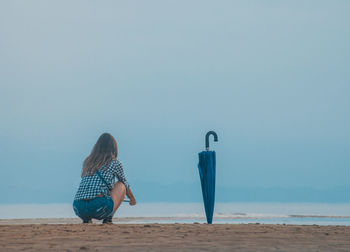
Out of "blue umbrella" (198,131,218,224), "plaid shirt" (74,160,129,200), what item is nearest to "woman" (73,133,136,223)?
"plaid shirt" (74,160,129,200)

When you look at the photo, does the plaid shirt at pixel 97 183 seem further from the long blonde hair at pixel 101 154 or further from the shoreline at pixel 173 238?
the shoreline at pixel 173 238

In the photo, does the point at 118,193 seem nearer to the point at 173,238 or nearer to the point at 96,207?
the point at 96,207

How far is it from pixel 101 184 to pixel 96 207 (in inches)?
11.1

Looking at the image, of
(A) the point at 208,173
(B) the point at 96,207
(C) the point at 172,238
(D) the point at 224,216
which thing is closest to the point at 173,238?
(C) the point at 172,238

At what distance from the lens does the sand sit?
591cm

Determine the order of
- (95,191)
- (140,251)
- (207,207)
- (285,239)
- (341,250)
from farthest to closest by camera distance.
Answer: (207,207)
(95,191)
(285,239)
(341,250)
(140,251)

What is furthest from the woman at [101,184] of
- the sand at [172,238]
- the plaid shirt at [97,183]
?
the sand at [172,238]

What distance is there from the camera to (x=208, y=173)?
28.2 feet

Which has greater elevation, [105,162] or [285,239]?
[105,162]

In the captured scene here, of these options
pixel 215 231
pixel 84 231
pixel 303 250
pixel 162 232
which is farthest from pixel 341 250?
pixel 84 231

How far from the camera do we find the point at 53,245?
6012 mm

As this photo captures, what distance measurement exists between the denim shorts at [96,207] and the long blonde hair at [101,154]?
14.1 inches

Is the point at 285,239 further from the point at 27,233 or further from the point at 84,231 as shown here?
the point at 27,233

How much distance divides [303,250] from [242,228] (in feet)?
4.70
